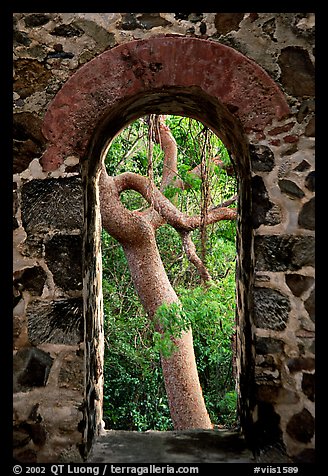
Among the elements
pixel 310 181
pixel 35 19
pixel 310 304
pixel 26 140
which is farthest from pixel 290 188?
pixel 35 19

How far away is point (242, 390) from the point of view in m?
2.72

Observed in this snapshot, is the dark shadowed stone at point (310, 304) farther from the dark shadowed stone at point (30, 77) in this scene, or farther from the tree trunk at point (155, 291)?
the tree trunk at point (155, 291)

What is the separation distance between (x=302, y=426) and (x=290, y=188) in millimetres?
1097

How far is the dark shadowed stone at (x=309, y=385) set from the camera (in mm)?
2160

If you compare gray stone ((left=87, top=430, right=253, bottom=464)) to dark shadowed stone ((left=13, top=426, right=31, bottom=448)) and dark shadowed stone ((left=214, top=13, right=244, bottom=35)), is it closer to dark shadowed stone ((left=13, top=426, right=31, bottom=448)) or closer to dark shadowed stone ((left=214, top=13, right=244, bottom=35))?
dark shadowed stone ((left=13, top=426, right=31, bottom=448))

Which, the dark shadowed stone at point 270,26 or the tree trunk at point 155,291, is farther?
the tree trunk at point 155,291

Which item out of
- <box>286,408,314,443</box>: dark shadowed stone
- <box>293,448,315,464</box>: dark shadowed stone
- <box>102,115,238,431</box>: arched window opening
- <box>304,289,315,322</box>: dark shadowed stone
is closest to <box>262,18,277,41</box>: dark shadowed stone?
<box>304,289,315,322</box>: dark shadowed stone

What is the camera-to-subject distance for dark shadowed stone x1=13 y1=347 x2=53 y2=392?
2.23m

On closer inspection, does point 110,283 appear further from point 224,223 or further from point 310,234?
point 310,234

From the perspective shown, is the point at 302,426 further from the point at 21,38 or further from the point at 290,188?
the point at 21,38

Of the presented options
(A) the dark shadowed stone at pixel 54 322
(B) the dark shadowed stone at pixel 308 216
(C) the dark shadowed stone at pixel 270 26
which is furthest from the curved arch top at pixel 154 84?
(A) the dark shadowed stone at pixel 54 322

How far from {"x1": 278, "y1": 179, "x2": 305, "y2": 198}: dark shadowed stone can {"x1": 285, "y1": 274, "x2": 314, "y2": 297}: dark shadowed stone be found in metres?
0.38

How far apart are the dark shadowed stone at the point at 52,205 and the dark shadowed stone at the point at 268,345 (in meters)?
1.02

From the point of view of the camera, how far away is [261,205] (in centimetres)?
226
